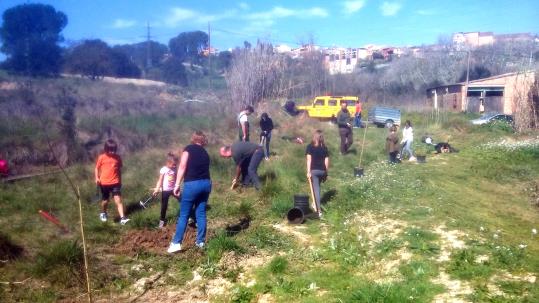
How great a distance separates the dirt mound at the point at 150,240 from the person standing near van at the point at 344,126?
790 cm

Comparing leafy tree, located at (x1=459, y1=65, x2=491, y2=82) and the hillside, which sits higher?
leafy tree, located at (x1=459, y1=65, x2=491, y2=82)

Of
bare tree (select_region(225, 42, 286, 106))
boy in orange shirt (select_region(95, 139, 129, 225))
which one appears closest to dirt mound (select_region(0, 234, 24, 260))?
boy in orange shirt (select_region(95, 139, 129, 225))

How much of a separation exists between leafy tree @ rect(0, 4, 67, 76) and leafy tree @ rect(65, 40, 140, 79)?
1.31 m

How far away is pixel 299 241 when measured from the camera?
6793 millimetres

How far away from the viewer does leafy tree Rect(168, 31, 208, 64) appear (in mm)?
56250

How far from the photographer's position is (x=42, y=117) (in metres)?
16.5

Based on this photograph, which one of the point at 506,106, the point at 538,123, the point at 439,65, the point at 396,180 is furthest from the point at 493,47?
the point at 396,180

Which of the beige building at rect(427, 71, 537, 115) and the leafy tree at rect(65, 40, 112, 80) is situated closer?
the beige building at rect(427, 71, 537, 115)

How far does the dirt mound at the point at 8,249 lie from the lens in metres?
5.95

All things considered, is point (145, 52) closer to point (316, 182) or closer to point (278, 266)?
point (316, 182)

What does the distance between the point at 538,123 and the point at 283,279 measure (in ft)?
60.5

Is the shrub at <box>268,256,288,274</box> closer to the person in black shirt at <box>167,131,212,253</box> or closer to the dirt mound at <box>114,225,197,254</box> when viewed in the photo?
the person in black shirt at <box>167,131,212,253</box>

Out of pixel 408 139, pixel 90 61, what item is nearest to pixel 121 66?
pixel 90 61

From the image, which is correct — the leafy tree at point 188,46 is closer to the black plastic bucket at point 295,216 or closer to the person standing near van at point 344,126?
the person standing near van at point 344,126
